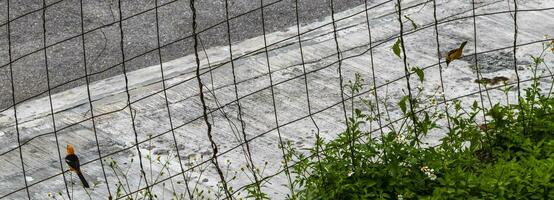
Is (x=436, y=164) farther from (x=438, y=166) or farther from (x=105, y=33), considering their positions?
(x=105, y=33)

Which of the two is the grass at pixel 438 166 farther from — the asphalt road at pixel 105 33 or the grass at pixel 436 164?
the asphalt road at pixel 105 33

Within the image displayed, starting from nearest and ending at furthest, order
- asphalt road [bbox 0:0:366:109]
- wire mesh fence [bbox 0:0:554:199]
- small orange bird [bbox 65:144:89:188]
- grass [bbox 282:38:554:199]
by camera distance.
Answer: grass [bbox 282:38:554:199], small orange bird [bbox 65:144:89:188], wire mesh fence [bbox 0:0:554:199], asphalt road [bbox 0:0:366:109]

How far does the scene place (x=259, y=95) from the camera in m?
6.51

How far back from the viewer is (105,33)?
26.3ft

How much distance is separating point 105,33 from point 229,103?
8.06ft

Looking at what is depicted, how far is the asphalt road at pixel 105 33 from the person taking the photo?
24.5 feet

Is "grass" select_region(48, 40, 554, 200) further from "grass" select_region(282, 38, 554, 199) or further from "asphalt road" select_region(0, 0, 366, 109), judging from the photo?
"asphalt road" select_region(0, 0, 366, 109)

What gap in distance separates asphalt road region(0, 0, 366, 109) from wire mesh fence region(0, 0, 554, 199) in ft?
0.17

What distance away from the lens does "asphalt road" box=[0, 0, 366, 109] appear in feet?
24.5

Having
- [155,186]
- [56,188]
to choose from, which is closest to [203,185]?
[155,186]

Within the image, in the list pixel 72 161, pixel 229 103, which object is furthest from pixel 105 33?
pixel 72 161

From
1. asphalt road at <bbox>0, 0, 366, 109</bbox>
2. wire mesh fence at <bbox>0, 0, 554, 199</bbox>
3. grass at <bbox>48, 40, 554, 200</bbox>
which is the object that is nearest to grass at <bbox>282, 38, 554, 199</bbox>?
grass at <bbox>48, 40, 554, 200</bbox>

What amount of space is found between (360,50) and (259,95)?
2.76 feet

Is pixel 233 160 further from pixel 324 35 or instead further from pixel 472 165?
pixel 324 35
